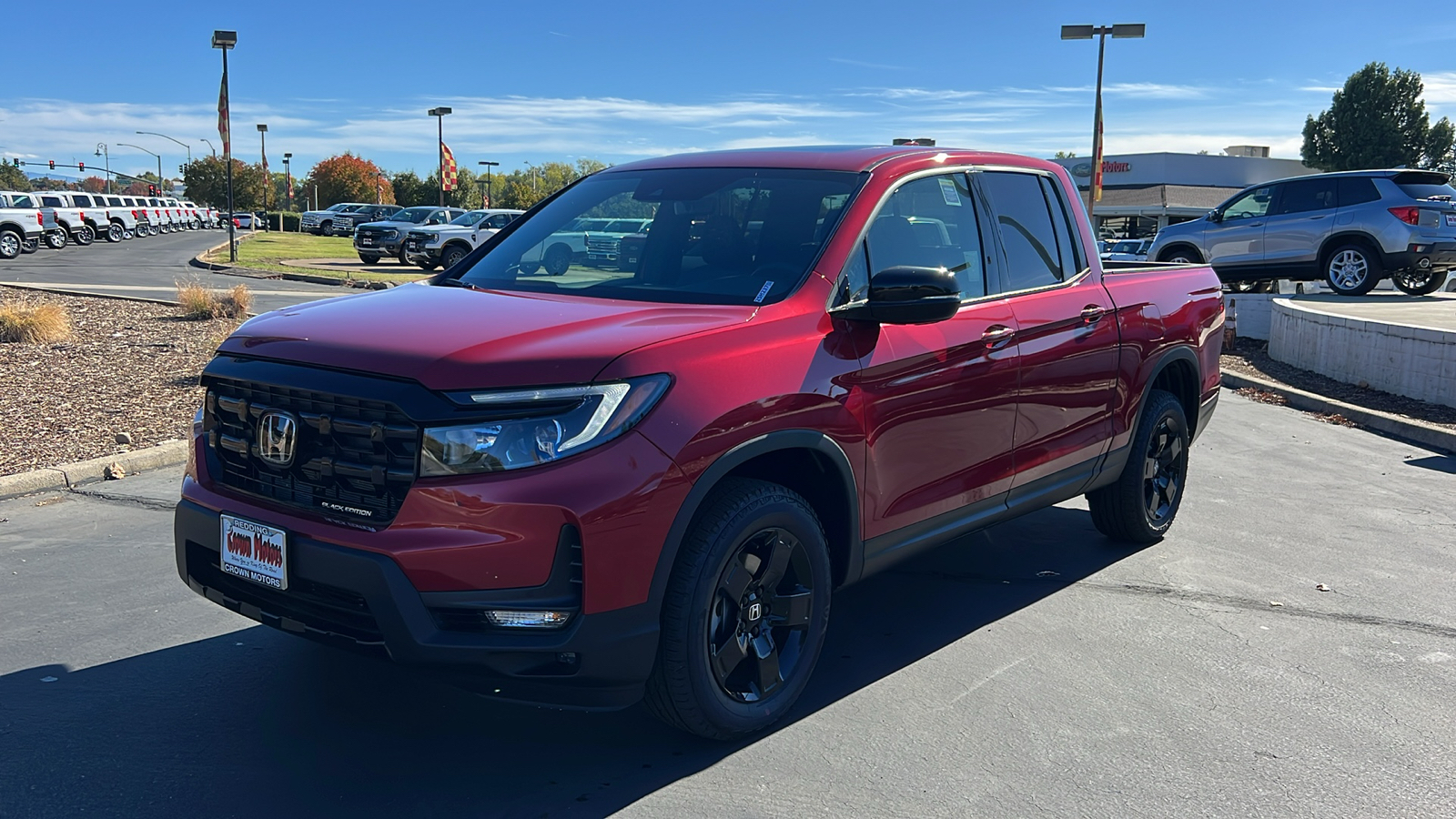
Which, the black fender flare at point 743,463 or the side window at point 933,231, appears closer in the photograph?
the black fender flare at point 743,463

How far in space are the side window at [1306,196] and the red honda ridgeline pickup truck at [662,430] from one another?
1405cm

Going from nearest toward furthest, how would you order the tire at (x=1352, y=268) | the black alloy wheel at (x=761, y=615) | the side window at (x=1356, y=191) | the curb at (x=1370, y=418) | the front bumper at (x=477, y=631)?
1. the front bumper at (x=477, y=631)
2. the black alloy wheel at (x=761, y=615)
3. the curb at (x=1370, y=418)
4. the side window at (x=1356, y=191)
5. the tire at (x=1352, y=268)

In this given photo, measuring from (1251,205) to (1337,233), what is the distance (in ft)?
5.03

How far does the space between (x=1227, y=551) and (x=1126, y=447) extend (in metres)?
0.94

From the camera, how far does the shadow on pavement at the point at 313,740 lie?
Result: 3260 mm

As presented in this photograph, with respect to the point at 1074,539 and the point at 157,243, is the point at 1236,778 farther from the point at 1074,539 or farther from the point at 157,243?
the point at 157,243

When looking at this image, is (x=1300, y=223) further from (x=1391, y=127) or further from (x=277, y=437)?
(x=1391, y=127)

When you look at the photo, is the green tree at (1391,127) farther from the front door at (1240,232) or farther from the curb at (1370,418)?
the curb at (1370,418)

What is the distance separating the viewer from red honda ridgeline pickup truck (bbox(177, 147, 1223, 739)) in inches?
121

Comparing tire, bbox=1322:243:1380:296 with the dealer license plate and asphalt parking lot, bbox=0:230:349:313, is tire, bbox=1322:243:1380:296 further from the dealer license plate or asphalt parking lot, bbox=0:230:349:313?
the dealer license plate

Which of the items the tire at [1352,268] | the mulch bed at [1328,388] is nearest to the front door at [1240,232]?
the tire at [1352,268]

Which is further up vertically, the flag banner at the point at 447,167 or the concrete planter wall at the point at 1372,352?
the flag banner at the point at 447,167

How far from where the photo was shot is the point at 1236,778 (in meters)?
3.55

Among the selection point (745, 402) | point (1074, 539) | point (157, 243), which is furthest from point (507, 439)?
point (157, 243)
